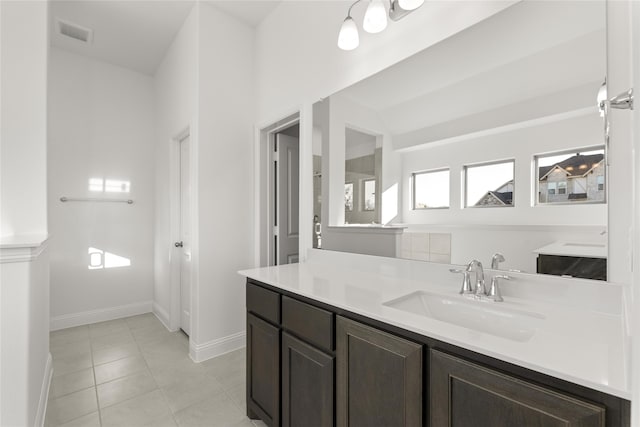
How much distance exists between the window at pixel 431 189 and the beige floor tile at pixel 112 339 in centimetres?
303

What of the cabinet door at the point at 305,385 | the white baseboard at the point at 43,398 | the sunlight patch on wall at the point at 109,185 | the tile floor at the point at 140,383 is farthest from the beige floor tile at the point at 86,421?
the sunlight patch on wall at the point at 109,185

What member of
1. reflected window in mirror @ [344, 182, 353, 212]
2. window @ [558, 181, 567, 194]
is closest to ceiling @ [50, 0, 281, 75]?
reflected window in mirror @ [344, 182, 353, 212]

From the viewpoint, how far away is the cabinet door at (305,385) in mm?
1259

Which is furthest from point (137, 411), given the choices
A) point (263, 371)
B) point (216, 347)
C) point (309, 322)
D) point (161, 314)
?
point (161, 314)

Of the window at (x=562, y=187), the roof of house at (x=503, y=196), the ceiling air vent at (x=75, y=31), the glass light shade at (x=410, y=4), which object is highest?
the ceiling air vent at (x=75, y=31)

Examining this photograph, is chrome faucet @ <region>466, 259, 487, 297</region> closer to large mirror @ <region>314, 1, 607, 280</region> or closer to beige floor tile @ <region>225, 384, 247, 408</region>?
large mirror @ <region>314, 1, 607, 280</region>

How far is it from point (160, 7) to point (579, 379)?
3.56 m

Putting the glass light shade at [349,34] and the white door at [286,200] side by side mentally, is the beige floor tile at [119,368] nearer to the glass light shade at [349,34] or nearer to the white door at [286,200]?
the white door at [286,200]

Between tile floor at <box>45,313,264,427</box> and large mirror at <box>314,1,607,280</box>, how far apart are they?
140 centimetres

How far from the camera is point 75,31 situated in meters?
A: 2.97

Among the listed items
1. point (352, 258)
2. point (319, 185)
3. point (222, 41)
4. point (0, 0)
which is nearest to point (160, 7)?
point (222, 41)

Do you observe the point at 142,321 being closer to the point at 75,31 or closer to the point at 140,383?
the point at 140,383

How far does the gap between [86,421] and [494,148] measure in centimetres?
269

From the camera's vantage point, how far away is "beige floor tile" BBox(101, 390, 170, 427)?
5.87ft
